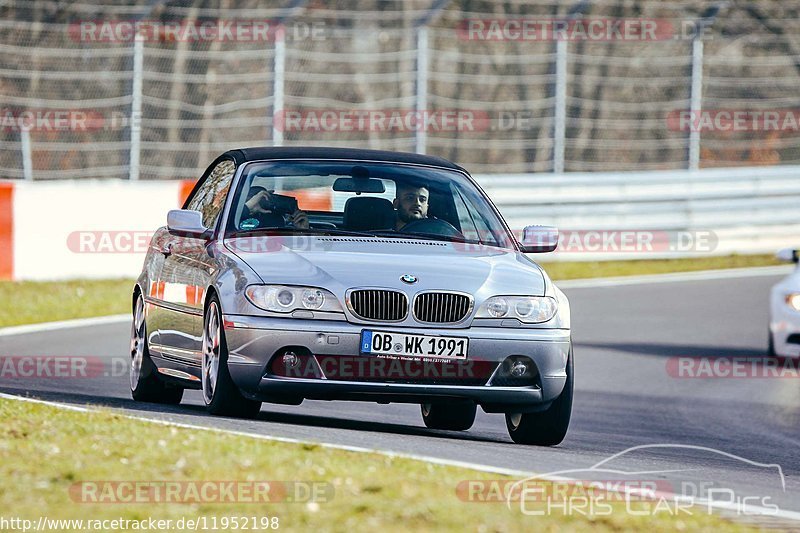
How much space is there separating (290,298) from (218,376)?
60 centimetres

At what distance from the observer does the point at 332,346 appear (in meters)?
8.51

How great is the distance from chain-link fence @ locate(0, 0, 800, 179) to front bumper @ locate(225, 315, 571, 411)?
15.7m

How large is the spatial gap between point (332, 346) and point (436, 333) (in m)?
0.52

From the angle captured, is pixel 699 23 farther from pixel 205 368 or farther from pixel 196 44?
pixel 205 368

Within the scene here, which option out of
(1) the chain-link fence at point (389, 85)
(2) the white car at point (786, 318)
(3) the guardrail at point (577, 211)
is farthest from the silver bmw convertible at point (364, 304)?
(1) the chain-link fence at point (389, 85)

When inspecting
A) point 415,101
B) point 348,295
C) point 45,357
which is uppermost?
point 415,101

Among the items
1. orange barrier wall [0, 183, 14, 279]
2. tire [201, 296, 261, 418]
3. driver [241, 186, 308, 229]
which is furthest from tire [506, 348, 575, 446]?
orange barrier wall [0, 183, 14, 279]

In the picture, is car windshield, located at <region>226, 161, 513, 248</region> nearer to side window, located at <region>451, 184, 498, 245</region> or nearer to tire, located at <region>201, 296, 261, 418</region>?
side window, located at <region>451, 184, 498, 245</region>

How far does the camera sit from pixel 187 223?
9.48 m

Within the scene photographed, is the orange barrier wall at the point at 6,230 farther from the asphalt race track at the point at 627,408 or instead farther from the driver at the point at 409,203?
the driver at the point at 409,203

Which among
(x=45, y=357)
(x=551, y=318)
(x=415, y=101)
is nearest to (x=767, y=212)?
(x=415, y=101)

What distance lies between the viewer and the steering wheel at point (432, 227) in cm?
957

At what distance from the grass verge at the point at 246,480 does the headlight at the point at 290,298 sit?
36.4 inches

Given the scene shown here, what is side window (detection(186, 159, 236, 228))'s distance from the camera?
991 centimetres
